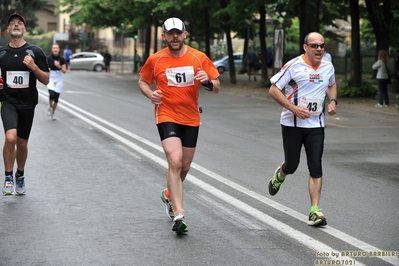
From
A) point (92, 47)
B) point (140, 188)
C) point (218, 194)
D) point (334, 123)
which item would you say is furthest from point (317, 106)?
point (92, 47)

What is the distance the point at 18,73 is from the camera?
32.7ft

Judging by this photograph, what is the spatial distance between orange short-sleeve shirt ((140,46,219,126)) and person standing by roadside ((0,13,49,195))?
2040 millimetres

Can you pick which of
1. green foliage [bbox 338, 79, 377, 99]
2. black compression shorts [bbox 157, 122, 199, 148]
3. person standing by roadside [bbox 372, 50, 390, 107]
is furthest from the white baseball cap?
green foliage [bbox 338, 79, 377, 99]

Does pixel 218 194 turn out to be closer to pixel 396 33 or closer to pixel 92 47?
pixel 396 33

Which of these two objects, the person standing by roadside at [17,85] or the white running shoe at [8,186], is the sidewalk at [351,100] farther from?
the white running shoe at [8,186]

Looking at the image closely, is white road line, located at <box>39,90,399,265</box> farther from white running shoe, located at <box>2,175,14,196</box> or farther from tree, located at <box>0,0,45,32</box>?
tree, located at <box>0,0,45,32</box>

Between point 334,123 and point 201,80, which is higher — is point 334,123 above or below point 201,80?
below

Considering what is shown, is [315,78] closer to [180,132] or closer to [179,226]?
[180,132]

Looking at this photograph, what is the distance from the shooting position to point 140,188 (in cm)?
1061

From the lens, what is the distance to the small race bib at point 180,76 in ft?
27.2

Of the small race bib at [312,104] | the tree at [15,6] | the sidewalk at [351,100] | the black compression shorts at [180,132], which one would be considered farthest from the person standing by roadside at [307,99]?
the tree at [15,6]

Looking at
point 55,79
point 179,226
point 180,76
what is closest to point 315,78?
point 180,76

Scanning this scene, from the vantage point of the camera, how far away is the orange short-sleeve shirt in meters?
8.30

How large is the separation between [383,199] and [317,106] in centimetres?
188
